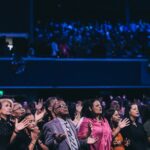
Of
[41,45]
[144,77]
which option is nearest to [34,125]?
[41,45]

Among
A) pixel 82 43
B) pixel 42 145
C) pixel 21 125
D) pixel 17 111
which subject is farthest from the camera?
pixel 82 43

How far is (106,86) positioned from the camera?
75.2 feet

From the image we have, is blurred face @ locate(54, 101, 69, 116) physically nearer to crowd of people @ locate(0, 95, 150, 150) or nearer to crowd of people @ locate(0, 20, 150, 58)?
crowd of people @ locate(0, 95, 150, 150)

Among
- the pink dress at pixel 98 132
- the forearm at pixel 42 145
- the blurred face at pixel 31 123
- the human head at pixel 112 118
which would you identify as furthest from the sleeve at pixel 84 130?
the human head at pixel 112 118

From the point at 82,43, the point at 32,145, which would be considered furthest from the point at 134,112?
the point at 82,43

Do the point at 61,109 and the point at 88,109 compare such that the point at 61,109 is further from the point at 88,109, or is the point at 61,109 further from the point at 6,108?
the point at 88,109

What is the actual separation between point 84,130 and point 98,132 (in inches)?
9.5

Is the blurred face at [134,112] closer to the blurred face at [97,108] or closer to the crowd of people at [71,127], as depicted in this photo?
the crowd of people at [71,127]

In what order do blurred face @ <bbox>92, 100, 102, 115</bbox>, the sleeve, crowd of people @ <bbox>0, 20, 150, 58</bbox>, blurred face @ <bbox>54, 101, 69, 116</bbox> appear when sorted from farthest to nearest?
crowd of people @ <bbox>0, 20, 150, 58</bbox>
blurred face @ <bbox>92, 100, 102, 115</bbox>
the sleeve
blurred face @ <bbox>54, 101, 69, 116</bbox>

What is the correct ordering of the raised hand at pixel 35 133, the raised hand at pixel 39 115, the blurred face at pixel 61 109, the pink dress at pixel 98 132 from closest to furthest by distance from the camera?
the blurred face at pixel 61 109, the raised hand at pixel 35 133, the pink dress at pixel 98 132, the raised hand at pixel 39 115

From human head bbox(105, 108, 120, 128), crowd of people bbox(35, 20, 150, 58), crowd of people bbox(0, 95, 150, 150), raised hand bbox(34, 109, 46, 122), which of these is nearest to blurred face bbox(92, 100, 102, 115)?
crowd of people bbox(0, 95, 150, 150)

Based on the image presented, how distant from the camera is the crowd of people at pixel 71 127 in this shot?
27.9ft

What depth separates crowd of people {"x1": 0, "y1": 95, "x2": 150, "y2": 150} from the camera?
849 cm

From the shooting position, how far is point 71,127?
8.70 meters
